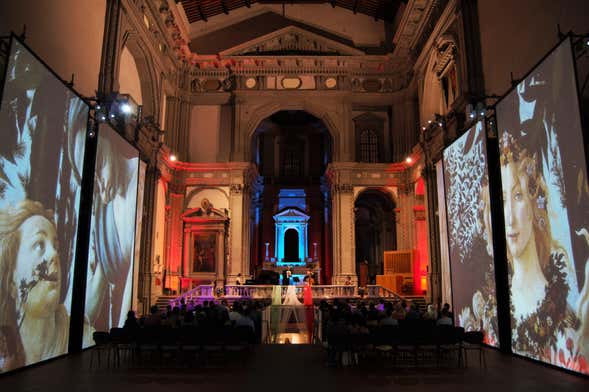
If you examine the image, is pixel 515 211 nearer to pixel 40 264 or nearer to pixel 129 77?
pixel 40 264

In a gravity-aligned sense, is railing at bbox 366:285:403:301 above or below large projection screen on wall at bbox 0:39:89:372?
below

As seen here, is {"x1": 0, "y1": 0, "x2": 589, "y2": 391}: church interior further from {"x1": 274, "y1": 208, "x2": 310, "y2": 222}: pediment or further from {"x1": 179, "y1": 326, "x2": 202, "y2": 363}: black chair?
{"x1": 274, "y1": 208, "x2": 310, "y2": 222}: pediment

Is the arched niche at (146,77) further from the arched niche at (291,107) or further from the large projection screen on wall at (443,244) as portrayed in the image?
the large projection screen on wall at (443,244)

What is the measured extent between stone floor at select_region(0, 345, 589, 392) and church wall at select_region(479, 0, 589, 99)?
6894mm

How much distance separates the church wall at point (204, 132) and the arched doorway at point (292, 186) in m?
6.39

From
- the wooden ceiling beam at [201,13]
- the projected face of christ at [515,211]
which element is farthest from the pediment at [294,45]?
the projected face of christ at [515,211]

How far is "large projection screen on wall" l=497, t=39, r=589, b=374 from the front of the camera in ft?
27.2

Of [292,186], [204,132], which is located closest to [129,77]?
[204,132]

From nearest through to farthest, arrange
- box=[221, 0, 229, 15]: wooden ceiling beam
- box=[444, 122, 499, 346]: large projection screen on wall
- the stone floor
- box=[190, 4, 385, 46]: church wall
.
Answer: the stone floor
box=[444, 122, 499, 346]: large projection screen on wall
box=[221, 0, 229, 15]: wooden ceiling beam
box=[190, 4, 385, 46]: church wall

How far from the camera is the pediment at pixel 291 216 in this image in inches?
1329

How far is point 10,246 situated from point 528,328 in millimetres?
10494

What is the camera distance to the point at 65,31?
13.0m

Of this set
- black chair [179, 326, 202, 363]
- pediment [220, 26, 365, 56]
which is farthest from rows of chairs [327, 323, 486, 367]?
pediment [220, 26, 365, 56]

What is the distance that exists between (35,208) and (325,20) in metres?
23.0
